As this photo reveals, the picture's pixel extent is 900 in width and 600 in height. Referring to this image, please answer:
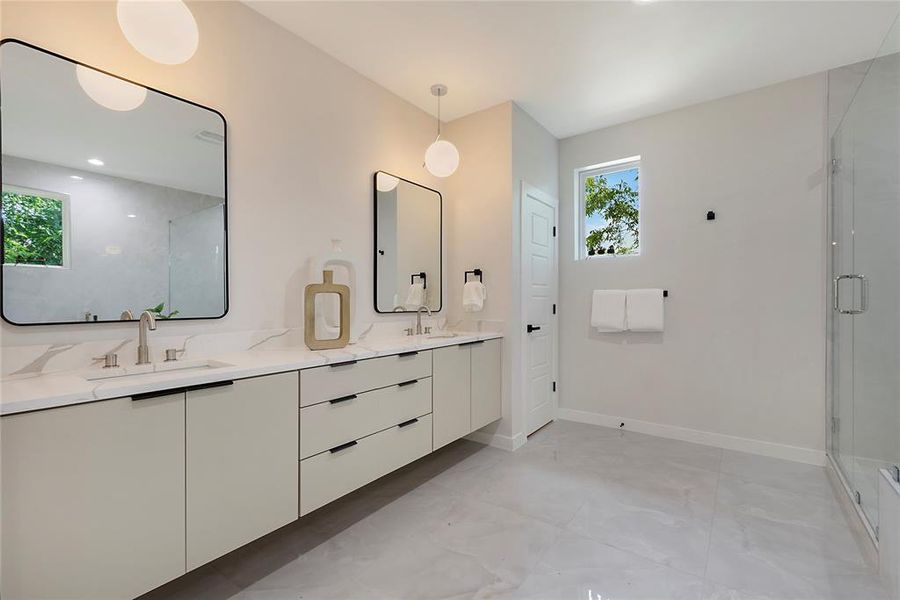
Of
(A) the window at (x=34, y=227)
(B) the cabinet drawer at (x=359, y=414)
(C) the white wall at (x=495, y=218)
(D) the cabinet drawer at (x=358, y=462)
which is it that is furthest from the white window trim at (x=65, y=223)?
(C) the white wall at (x=495, y=218)

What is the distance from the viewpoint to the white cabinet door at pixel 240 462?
1348 millimetres

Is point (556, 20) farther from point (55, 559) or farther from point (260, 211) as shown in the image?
point (55, 559)

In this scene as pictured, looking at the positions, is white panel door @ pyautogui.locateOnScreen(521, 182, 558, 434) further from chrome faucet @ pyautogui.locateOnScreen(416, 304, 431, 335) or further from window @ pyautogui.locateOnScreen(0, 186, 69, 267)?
window @ pyautogui.locateOnScreen(0, 186, 69, 267)

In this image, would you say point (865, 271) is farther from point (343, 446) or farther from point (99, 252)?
point (99, 252)

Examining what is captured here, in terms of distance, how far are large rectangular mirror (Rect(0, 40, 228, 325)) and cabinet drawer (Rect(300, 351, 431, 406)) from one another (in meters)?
0.63

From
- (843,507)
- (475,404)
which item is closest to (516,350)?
(475,404)

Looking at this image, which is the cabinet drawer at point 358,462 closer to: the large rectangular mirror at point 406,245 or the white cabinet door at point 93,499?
the white cabinet door at point 93,499

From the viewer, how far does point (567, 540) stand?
1.87 metres

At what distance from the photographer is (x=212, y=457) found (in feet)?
4.53

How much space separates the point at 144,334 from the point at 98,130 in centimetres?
84

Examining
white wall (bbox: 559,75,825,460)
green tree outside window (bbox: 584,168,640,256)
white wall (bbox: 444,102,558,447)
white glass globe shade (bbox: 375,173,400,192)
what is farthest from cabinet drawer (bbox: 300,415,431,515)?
green tree outside window (bbox: 584,168,640,256)

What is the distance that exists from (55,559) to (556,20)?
304 cm

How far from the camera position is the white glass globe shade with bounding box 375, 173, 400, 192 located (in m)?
2.80

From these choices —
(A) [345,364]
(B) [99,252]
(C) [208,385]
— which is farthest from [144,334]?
(A) [345,364]
